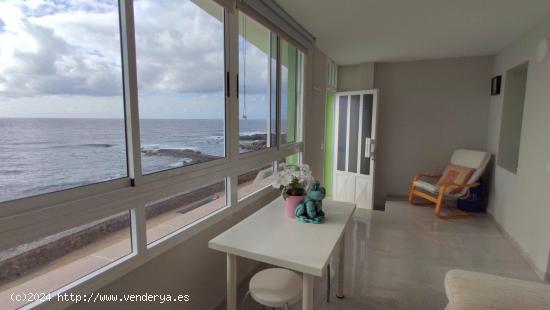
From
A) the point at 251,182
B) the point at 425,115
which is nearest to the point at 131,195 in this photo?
the point at 251,182

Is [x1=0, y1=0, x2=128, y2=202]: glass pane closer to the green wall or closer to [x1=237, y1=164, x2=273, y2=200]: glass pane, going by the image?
[x1=237, y1=164, x2=273, y2=200]: glass pane

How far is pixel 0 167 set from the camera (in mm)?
922

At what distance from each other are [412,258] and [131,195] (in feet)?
8.53

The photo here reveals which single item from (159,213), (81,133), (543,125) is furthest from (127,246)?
(543,125)

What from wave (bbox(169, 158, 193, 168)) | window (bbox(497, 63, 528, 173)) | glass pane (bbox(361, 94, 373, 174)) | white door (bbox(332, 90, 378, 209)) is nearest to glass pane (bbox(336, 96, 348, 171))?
white door (bbox(332, 90, 378, 209))

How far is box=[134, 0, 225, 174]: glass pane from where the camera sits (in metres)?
1.41

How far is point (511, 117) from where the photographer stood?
360 cm

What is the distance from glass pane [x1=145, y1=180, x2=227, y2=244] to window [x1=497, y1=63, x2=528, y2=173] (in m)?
3.60

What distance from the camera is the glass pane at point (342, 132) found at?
15.3 feet

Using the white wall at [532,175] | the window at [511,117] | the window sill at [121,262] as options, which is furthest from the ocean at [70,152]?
the window at [511,117]

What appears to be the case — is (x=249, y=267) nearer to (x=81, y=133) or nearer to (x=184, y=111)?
(x=184, y=111)

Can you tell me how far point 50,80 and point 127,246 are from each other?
79cm

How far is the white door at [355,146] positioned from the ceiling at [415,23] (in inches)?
32.9

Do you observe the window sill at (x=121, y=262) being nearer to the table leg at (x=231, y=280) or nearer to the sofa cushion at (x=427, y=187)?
the table leg at (x=231, y=280)
